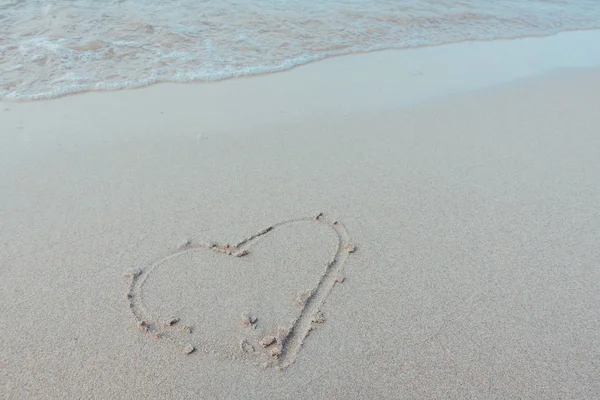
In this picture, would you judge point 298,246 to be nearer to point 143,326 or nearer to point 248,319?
point 248,319

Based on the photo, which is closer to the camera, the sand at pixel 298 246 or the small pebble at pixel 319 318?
the sand at pixel 298 246

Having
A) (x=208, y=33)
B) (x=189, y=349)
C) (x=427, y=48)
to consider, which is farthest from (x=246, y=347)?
(x=427, y=48)

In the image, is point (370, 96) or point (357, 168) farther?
point (370, 96)

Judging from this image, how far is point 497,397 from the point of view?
64.7 inches

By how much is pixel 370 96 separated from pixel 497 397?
2.70m

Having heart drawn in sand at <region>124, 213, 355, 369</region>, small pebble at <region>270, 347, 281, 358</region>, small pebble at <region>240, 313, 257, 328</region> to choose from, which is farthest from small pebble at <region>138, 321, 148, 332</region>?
small pebble at <region>270, 347, 281, 358</region>

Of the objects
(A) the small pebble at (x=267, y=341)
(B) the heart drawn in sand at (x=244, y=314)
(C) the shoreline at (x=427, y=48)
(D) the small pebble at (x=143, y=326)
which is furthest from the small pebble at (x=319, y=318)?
(C) the shoreline at (x=427, y=48)

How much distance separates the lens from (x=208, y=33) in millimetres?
5242

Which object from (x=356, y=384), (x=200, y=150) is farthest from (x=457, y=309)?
(x=200, y=150)

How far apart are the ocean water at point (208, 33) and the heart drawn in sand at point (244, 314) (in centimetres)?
232

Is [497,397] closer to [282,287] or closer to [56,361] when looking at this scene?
[282,287]

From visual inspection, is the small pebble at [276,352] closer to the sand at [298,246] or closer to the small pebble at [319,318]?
the sand at [298,246]

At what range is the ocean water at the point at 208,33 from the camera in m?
4.25

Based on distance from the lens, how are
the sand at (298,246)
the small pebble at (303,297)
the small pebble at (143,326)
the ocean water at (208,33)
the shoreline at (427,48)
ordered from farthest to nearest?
the ocean water at (208,33) → the shoreline at (427,48) → the small pebble at (303,297) → the small pebble at (143,326) → the sand at (298,246)
